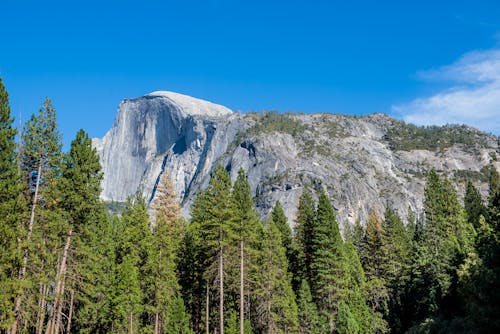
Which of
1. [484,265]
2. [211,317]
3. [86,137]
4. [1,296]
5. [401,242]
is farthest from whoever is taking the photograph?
[401,242]

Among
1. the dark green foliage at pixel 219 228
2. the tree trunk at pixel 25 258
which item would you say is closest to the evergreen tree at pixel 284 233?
the dark green foliage at pixel 219 228

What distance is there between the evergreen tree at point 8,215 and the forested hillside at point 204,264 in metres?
0.06

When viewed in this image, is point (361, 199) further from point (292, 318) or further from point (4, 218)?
point (4, 218)

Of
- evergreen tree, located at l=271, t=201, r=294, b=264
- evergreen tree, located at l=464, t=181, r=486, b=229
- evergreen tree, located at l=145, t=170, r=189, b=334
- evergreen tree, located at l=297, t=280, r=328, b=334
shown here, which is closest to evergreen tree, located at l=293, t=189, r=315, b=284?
evergreen tree, located at l=271, t=201, r=294, b=264

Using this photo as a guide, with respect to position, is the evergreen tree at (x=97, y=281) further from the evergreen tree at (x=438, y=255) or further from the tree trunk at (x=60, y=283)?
the evergreen tree at (x=438, y=255)

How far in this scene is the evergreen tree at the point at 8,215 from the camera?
19.2m

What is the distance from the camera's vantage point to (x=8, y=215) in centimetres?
1995

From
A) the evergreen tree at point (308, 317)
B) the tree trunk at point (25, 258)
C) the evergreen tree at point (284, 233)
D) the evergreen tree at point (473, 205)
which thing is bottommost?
the evergreen tree at point (308, 317)

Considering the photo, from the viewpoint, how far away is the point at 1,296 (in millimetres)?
18766

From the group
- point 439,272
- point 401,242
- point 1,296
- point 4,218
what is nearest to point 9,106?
point 4,218

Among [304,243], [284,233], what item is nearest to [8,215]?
[304,243]

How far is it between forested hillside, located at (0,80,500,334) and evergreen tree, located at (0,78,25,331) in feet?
0.20

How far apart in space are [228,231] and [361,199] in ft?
471

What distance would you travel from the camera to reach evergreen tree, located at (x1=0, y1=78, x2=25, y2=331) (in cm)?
1923
